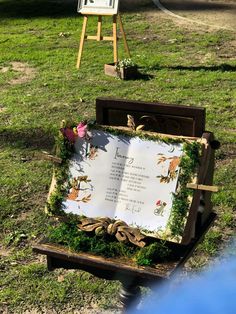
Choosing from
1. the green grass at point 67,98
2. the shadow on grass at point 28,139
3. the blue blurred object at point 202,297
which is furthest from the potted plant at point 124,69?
the blue blurred object at point 202,297

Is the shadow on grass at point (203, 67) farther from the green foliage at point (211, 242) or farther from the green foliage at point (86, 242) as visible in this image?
the green foliage at point (86, 242)

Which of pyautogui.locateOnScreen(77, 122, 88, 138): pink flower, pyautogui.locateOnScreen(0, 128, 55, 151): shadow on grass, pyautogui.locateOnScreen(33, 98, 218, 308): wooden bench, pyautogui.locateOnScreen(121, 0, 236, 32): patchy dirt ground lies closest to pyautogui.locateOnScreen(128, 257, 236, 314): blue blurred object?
pyautogui.locateOnScreen(33, 98, 218, 308): wooden bench

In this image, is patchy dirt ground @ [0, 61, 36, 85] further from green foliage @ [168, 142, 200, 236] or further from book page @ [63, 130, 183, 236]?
green foliage @ [168, 142, 200, 236]

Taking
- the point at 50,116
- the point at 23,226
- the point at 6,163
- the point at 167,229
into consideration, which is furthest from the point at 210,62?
the point at 167,229

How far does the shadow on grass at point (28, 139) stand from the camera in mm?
4953

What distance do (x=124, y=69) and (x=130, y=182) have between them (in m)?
4.58

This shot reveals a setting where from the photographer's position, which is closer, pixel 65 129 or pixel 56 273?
pixel 65 129

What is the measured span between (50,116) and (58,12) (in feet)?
20.6

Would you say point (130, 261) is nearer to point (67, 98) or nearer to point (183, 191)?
point (183, 191)

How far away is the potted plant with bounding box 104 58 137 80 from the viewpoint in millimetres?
6625

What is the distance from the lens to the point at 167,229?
209cm

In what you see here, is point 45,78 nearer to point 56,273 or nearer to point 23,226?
point 23,226

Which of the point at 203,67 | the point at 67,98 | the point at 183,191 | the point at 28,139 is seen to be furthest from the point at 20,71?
the point at 183,191

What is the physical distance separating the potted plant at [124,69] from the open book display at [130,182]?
4.43 meters
